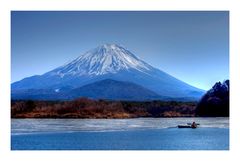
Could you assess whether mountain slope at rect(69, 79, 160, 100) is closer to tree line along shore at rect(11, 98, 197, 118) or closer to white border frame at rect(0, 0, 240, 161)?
tree line along shore at rect(11, 98, 197, 118)

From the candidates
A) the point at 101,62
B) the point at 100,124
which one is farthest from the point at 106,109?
the point at 101,62

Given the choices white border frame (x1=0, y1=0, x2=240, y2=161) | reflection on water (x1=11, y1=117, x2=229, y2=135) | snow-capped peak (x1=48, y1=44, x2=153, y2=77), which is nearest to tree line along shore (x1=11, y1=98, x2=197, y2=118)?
reflection on water (x1=11, y1=117, x2=229, y2=135)

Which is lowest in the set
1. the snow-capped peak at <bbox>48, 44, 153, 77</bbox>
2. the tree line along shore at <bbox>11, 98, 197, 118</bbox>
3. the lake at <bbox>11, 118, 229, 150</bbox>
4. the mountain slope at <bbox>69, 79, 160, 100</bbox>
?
the lake at <bbox>11, 118, 229, 150</bbox>

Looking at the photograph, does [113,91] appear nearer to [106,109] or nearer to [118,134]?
[106,109]
